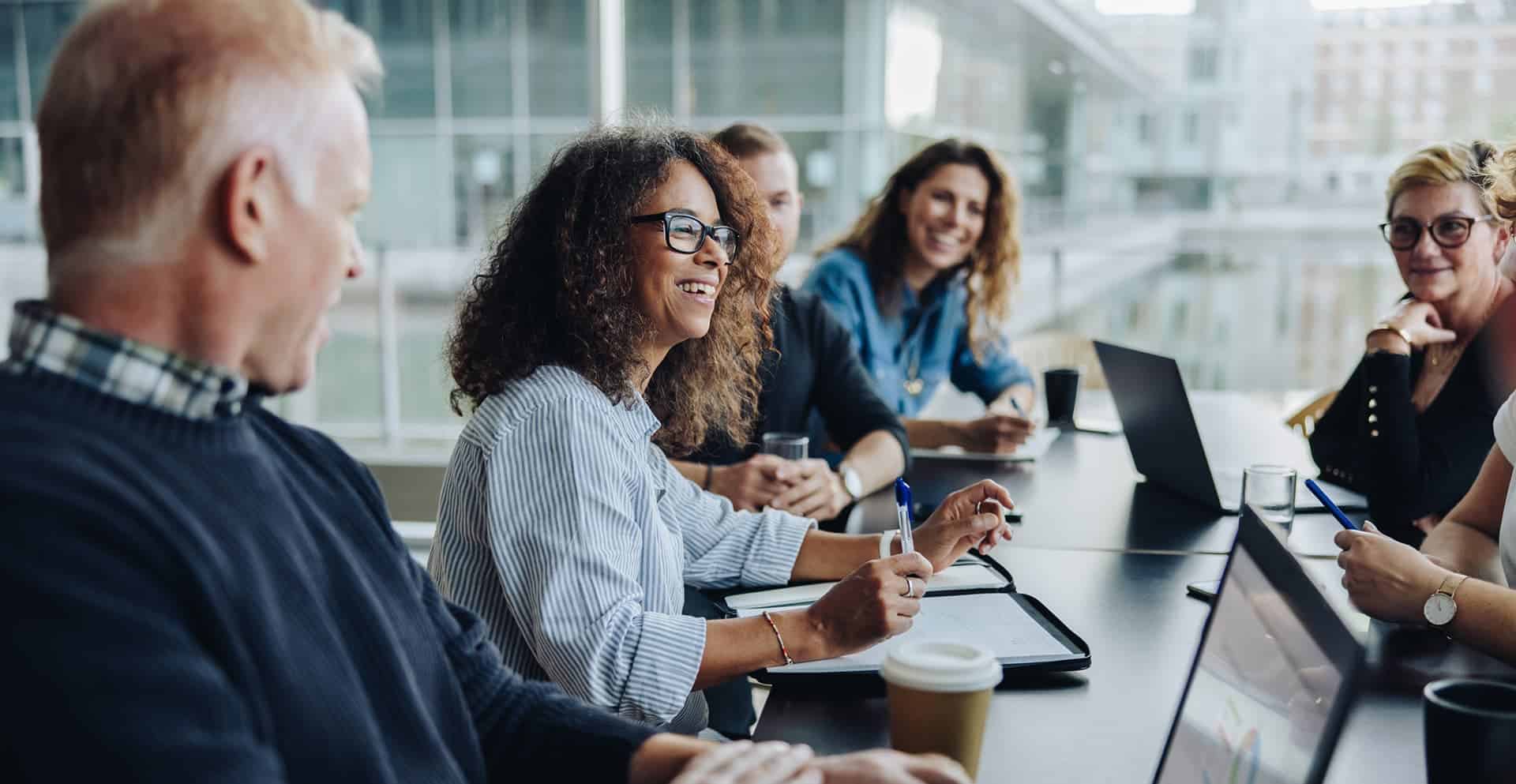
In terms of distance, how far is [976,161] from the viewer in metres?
3.31

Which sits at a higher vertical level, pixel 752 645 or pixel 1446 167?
pixel 1446 167

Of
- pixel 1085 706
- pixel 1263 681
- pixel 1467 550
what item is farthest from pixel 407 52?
pixel 1263 681

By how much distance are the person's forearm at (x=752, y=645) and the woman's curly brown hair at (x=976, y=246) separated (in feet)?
6.48

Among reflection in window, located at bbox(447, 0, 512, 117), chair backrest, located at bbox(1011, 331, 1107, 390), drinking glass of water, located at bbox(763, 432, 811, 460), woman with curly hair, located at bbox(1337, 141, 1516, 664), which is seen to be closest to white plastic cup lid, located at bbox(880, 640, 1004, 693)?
woman with curly hair, located at bbox(1337, 141, 1516, 664)

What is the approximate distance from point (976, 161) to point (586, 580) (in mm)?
2276

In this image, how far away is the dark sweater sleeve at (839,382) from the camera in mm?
2631

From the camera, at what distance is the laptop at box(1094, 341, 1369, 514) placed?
213cm

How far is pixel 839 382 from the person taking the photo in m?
2.69

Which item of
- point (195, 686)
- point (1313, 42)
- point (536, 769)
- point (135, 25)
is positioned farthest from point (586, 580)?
point (1313, 42)

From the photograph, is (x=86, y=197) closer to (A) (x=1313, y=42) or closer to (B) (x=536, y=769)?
(B) (x=536, y=769)

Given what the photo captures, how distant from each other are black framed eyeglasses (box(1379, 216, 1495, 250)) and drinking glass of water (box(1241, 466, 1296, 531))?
752 millimetres

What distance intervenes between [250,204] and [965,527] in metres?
1.05

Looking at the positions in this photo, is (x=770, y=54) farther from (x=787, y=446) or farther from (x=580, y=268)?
(x=580, y=268)

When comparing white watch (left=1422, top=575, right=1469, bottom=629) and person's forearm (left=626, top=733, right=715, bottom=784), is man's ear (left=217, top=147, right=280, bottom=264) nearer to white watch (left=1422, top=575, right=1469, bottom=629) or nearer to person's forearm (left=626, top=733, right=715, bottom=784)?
person's forearm (left=626, top=733, right=715, bottom=784)
